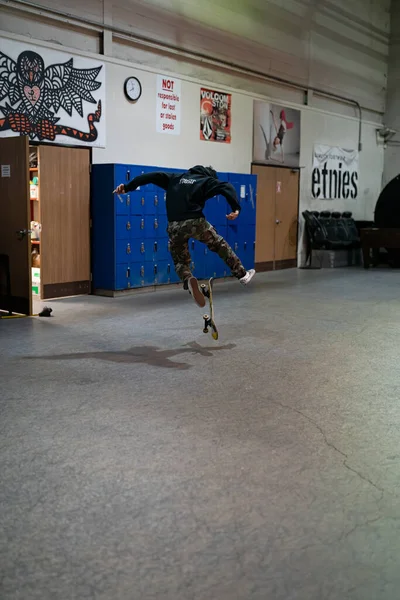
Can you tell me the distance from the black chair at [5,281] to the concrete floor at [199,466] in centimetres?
144

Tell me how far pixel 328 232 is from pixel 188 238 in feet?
27.1

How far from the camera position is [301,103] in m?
13.1

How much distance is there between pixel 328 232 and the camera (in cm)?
1354

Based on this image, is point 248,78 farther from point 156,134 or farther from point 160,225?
point 160,225

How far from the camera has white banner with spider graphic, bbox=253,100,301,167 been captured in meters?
11.8

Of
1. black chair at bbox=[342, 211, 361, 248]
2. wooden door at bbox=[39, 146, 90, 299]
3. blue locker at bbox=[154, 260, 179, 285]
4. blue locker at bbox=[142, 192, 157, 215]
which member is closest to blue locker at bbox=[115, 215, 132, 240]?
blue locker at bbox=[142, 192, 157, 215]

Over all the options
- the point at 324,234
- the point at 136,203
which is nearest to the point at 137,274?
the point at 136,203

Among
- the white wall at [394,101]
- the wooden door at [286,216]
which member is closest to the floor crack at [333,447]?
the wooden door at [286,216]

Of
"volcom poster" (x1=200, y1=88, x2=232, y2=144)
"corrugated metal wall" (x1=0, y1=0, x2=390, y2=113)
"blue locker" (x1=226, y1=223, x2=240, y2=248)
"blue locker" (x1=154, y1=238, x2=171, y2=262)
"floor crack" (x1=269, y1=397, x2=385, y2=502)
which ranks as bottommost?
"floor crack" (x1=269, y1=397, x2=385, y2=502)

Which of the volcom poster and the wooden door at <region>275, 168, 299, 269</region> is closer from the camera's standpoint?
the volcom poster

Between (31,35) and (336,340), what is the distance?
5309 millimetres

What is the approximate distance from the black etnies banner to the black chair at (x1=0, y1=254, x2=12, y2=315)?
823 centimetres

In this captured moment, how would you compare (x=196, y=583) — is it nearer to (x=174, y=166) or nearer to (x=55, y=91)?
(x=55, y=91)

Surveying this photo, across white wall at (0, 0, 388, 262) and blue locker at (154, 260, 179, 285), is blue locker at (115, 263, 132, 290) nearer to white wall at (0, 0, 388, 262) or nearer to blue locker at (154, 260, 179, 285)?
blue locker at (154, 260, 179, 285)
